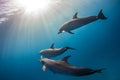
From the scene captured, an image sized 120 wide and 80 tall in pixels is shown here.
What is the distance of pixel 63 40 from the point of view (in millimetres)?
35031

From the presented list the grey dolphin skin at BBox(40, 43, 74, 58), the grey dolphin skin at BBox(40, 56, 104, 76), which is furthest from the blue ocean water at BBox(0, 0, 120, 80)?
the grey dolphin skin at BBox(40, 56, 104, 76)

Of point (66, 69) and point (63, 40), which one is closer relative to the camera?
point (66, 69)

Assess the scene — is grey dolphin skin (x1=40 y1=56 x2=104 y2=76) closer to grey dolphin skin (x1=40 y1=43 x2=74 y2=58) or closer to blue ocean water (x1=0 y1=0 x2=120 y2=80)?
grey dolphin skin (x1=40 y1=43 x2=74 y2=58)

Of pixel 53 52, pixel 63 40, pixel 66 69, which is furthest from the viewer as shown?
pixel 63 40

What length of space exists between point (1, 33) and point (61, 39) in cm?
1229

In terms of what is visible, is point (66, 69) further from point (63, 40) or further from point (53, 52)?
point (63, 40)

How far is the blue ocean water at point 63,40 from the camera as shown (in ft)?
82.4

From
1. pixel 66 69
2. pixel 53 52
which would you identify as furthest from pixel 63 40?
pixel 66 69

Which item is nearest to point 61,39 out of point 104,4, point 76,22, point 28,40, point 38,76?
point 28,40

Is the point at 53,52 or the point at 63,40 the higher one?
the point at 63,40

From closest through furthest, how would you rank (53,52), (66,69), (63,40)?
(66,69)
(53,52)
(63,40)

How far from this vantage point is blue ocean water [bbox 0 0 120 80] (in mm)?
25109

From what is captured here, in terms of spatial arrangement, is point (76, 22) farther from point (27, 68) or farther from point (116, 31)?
point (27, 68)

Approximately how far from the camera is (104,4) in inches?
1013
